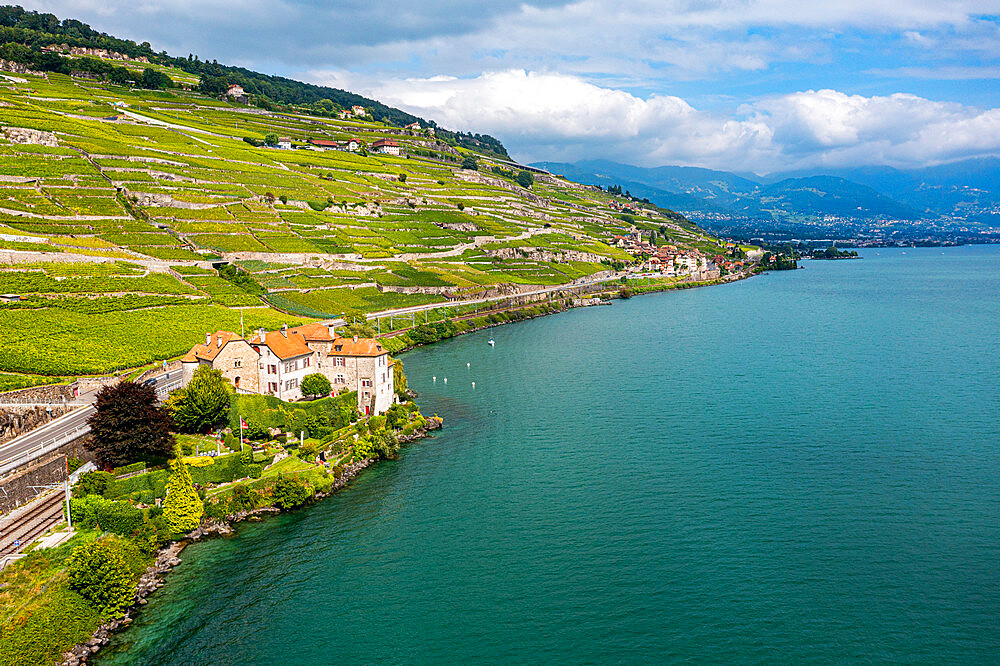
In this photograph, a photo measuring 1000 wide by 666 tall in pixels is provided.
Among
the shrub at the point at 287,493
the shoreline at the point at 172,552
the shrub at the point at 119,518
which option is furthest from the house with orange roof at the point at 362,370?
the shrub at the point at 119,518

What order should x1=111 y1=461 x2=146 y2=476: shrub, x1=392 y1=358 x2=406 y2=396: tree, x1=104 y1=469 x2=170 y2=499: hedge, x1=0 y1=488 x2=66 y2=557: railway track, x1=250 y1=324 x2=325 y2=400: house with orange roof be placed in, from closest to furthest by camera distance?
x1=0 y1=488 x2=66 y2=557: railway track < x1=104 y1=469 x2=170 y2=499: hedge < x1=111 y1=461 x2=146 y2=476: shrub < x1=250 y1=324 x2=325 y2=400: house with orange roof < x1=392 y1=358 x2=406 y2=396: tree

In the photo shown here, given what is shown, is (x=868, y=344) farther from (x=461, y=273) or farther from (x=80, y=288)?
(x=80, y=288)

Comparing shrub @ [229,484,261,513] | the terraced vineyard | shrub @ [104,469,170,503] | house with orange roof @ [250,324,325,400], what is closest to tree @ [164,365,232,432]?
house with orange roof @ [250,324,325,400]

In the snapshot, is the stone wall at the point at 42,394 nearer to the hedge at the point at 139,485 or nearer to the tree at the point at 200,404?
the tree at the point at 200,404

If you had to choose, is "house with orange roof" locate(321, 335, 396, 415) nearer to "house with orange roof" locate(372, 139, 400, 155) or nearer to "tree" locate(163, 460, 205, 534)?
"tree" locate(163, 460, 205, 534)

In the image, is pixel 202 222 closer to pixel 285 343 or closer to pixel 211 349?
pixel 211 349

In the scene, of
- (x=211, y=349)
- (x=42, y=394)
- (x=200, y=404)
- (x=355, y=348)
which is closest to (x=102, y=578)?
(x=200, y=404)
